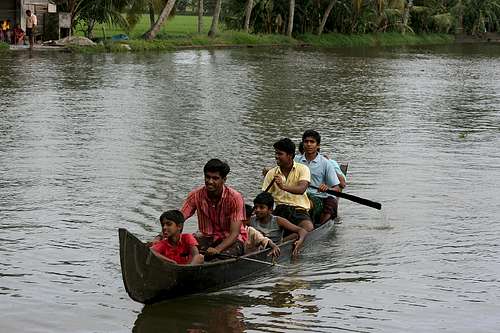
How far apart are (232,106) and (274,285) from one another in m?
13.0

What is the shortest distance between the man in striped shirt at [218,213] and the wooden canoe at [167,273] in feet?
0.54

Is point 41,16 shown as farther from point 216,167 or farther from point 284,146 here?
point 216,167

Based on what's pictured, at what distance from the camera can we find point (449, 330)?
7.85 m

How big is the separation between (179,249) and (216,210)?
684mm

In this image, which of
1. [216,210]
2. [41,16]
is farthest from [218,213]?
[41,16]

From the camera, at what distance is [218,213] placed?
853 centimetres

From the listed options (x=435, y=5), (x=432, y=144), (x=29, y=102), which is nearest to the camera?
(x=432, y=144)

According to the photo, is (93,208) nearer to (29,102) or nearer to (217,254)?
(217,254)

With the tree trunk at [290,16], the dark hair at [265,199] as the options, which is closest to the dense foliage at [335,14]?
the tree trunk at [290,16]

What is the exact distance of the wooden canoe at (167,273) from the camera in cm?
739

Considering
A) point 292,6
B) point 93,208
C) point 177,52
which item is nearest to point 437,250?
point 93,208

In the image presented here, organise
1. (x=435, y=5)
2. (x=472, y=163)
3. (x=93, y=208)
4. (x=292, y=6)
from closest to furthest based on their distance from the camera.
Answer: (x=93, y=208)
(x=472, y=163)
(x=292, y=6)
(x=435, y=5)

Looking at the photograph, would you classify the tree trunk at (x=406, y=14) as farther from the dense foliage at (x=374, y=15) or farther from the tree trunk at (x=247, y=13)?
the tree trunk at (x=247, y=13)

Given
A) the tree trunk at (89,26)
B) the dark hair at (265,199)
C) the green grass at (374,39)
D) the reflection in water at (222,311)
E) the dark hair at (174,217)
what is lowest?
the reflection in water at (222,311)
